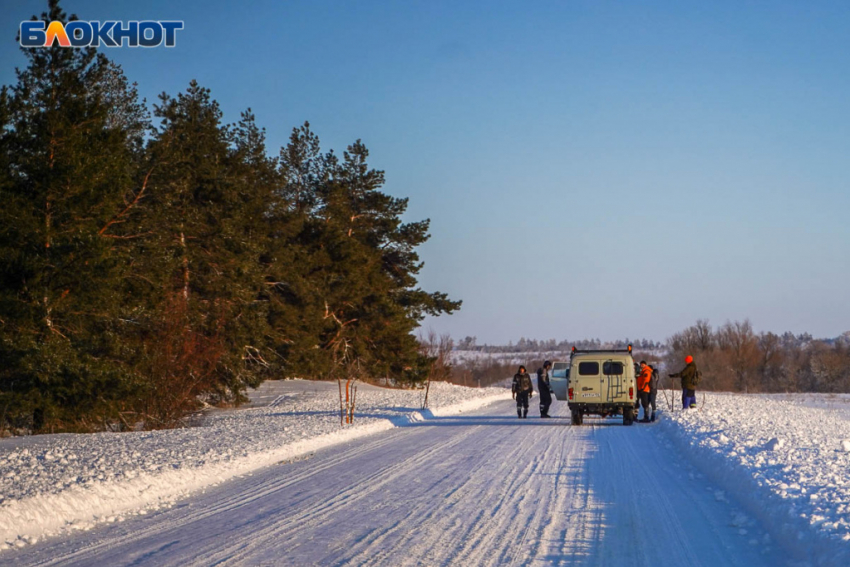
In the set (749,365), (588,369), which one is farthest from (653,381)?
(749,365)

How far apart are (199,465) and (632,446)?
9.46 meters

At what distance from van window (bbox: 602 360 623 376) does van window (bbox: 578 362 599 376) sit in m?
0.24

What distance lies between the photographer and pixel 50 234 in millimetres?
25297

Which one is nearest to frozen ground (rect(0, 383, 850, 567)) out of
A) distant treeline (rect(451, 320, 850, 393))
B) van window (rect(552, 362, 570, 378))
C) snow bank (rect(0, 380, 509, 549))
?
snow bank (rect(0, 380, 509, 549))

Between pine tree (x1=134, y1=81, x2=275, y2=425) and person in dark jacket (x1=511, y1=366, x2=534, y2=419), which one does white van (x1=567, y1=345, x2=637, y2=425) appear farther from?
pine tree (x1=134, y1=81, x2=275, y2=425)

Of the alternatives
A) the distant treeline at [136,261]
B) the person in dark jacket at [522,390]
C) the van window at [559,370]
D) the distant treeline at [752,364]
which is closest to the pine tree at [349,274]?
the distant treeline at [136,261]

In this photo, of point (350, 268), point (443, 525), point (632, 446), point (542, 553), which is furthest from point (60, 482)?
point (350, 268)

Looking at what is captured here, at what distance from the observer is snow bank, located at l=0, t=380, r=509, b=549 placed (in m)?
9.53

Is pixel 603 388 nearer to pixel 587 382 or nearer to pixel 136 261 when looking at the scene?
pixel 587 382

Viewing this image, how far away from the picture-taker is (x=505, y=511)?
9773 millimetres

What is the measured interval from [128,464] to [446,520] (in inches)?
277

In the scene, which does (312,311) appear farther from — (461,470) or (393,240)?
(461,470)

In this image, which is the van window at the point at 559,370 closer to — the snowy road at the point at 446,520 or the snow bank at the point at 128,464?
the snow bank at the point at 128,464

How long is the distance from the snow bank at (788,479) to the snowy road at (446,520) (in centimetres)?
31
